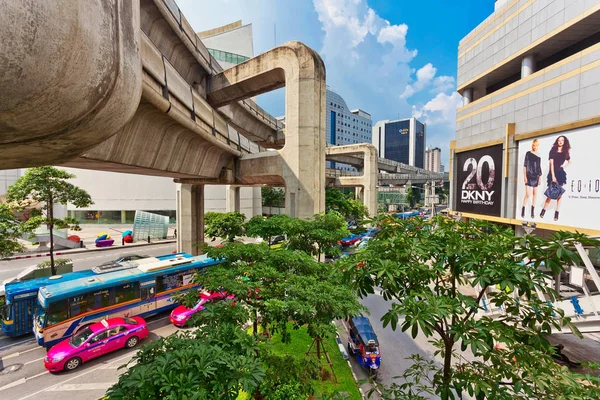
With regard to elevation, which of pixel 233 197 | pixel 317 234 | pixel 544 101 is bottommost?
pixel 317 234

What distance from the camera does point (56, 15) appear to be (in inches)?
84.1

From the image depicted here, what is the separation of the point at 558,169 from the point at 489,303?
15.3 meters

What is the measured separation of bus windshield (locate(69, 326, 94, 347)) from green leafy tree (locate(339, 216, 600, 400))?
10786mm

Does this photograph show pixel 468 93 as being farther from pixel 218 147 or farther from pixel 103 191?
pixel 103 191

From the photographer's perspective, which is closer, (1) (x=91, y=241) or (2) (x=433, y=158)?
(1) (x=91, y=241)

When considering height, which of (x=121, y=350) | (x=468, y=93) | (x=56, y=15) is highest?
(x=468, y=93)

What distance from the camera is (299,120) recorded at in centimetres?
1331

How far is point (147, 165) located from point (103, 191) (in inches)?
1463

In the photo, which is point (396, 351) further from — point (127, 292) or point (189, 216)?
point (189, 216)

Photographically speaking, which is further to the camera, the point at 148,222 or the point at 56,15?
the point at 148,222

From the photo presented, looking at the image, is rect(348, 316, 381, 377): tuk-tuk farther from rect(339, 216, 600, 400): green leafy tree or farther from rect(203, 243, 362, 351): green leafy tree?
rect(339, 216, 600, 400): green leafy tree

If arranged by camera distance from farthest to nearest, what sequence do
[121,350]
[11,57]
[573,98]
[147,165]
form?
1. [573,98]
2. [121,350]
3. [147,165]
4. [11,57]

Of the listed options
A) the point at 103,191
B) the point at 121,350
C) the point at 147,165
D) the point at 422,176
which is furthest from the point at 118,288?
the point at 422,176

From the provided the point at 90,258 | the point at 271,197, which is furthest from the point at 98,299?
the point at 271,197
